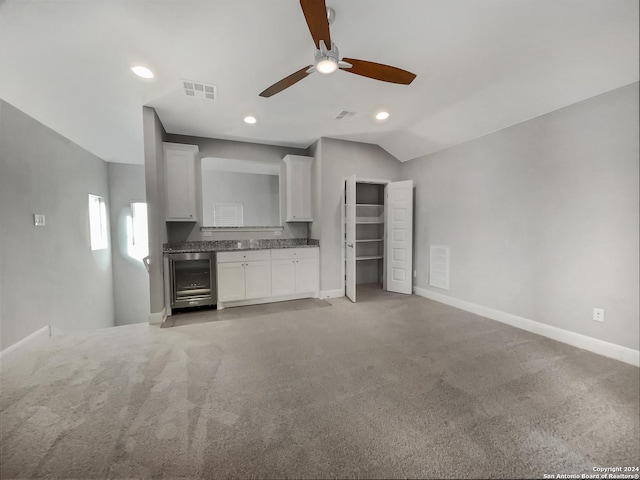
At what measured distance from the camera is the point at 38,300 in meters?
2.87

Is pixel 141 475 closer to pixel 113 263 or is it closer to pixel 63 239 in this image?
pixel 63 239

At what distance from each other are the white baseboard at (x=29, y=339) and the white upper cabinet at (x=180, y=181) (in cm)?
181

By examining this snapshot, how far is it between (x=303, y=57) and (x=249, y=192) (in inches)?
120

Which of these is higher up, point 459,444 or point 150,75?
point 150,75

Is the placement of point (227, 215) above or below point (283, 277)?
above

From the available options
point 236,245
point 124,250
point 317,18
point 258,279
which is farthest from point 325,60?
point 124,250

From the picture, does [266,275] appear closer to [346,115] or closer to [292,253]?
[292,253]

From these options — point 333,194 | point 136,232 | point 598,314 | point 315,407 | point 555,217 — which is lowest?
point 315,407

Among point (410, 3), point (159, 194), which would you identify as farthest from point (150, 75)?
point (410, 3)

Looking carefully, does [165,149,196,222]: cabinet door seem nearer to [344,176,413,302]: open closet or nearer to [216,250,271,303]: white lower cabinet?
[216,250,271,303]: white lower cabinet

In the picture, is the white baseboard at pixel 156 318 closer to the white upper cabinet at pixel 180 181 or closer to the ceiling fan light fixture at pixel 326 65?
the white upper cabinet at pixel 180 181

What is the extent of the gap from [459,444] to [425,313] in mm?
2176

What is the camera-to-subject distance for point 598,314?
2.31m

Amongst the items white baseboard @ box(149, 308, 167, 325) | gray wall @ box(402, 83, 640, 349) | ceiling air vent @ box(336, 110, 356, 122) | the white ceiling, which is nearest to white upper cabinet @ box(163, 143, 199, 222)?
the white ceiling
